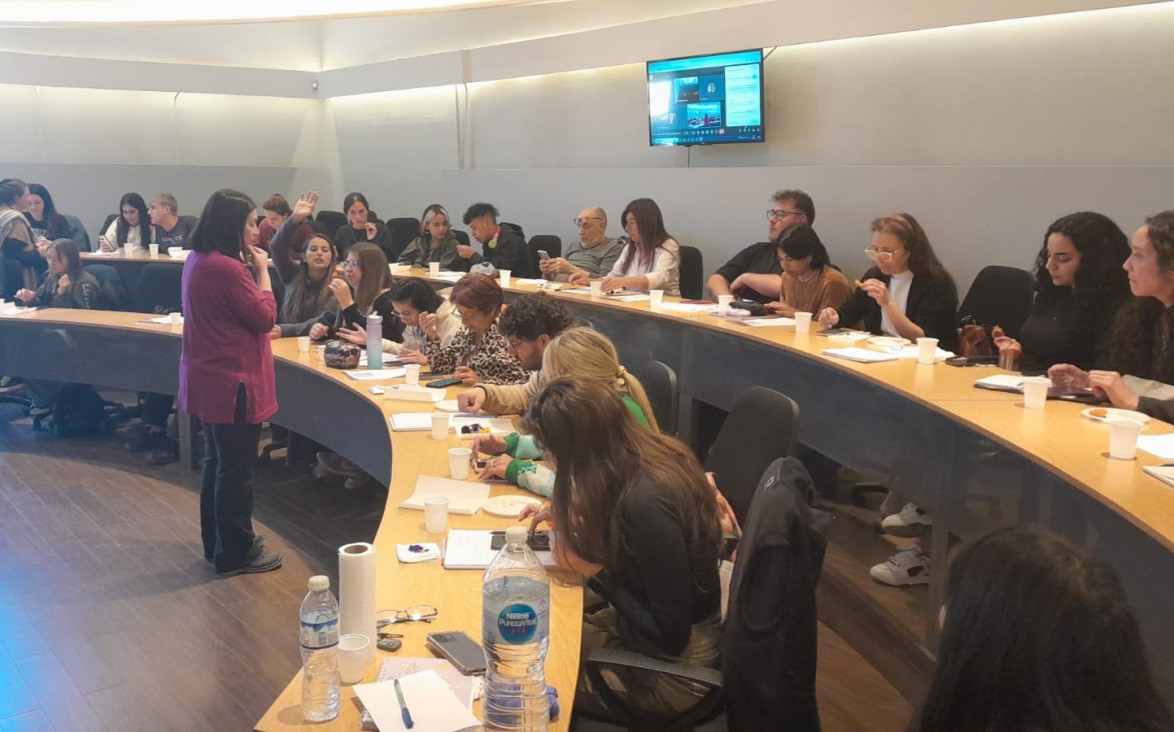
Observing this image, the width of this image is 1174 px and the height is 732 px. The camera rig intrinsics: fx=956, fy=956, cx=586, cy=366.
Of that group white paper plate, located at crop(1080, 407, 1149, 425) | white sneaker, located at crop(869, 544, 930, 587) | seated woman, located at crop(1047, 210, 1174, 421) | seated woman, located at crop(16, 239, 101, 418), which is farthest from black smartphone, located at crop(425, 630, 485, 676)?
seated woman, located at crop(16, 239, 101, 418)

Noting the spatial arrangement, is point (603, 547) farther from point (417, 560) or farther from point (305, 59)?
point (305, 59)

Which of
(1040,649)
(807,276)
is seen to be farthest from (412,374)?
(1040,649)

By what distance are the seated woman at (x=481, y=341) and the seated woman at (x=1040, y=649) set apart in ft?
8.90

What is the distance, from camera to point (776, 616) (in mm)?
1780

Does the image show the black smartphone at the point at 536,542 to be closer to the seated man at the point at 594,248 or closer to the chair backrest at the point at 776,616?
the chair backrest at the point at 776,616

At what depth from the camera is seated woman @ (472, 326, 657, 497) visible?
2.54 m

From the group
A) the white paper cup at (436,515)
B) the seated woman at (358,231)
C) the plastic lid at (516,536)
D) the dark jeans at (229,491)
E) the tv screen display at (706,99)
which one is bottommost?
the dark jeans at (229,491)

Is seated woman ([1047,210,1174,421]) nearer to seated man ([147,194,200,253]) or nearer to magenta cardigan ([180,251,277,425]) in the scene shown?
magenta cardigan ([180,251,277,425])

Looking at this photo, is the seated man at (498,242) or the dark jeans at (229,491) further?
the seated man at (498,242)

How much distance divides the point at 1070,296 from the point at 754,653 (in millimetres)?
2420

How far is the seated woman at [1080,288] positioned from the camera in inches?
135

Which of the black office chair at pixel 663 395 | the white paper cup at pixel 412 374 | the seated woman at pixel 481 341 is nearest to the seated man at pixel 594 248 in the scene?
the seated woman at pixel 481 341

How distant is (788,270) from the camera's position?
487 cm

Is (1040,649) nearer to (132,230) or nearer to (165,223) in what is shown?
(165,223)
